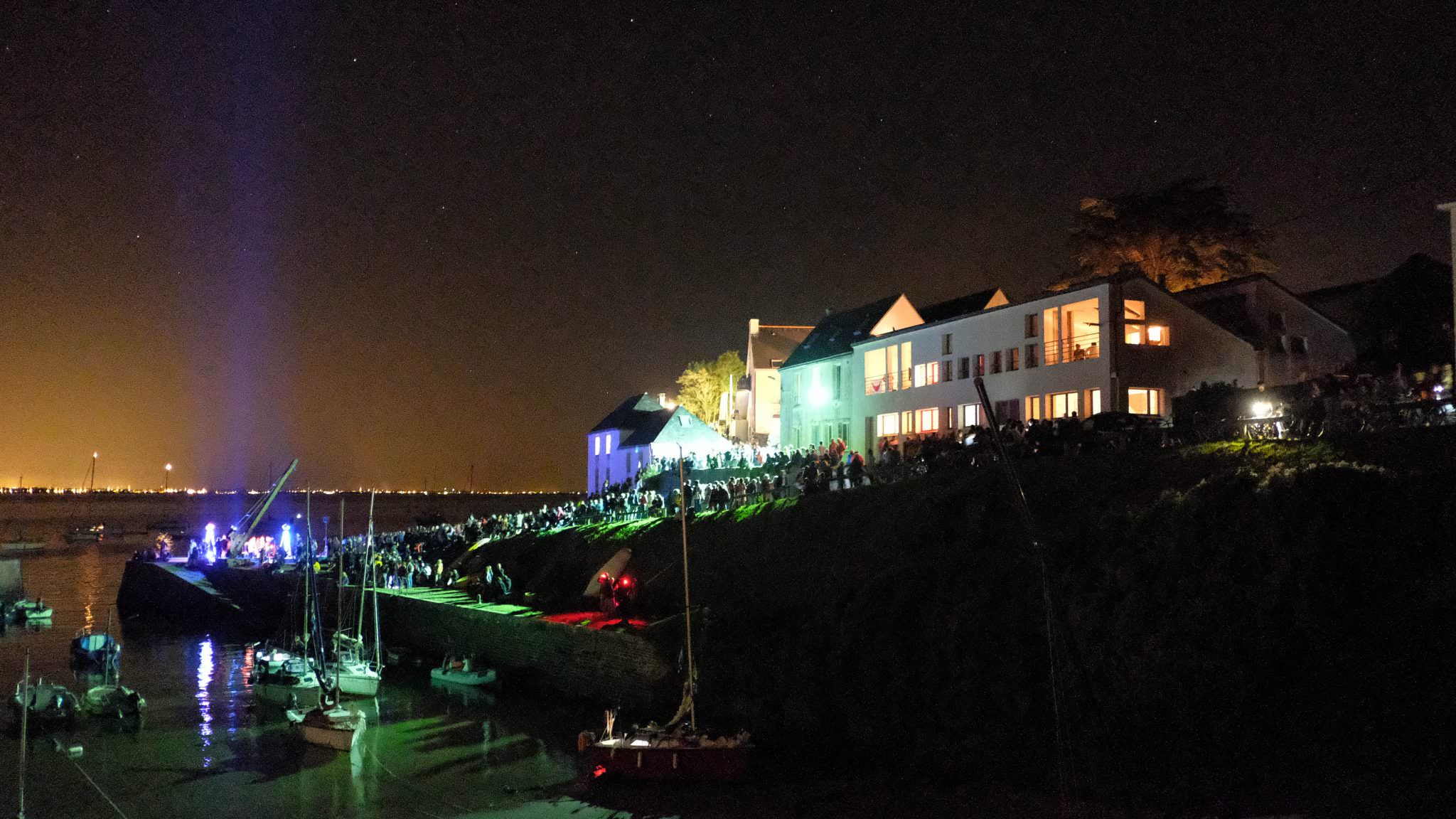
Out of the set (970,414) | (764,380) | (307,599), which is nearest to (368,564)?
(307,599)

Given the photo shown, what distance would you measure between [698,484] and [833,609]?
18.6 meters

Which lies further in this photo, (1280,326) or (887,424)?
(887,424)

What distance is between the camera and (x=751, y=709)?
28.5m

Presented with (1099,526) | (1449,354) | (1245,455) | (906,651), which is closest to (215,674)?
(906,651)

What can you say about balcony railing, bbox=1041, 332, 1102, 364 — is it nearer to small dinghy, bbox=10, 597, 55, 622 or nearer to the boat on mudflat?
the boat on mudflat

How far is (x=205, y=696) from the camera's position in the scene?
40.8 m

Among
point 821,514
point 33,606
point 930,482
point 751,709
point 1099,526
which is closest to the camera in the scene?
point 1099,526

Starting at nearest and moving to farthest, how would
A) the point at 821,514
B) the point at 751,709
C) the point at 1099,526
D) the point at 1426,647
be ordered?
1. the point at 1426,647
2. the point at 1099,526
3. the point at 751,709
4. the point at 821,514

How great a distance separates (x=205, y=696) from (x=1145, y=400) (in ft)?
123

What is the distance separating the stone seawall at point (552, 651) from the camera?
32094 mm

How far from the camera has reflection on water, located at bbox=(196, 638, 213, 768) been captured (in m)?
31.9

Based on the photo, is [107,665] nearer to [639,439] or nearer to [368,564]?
[368,564]

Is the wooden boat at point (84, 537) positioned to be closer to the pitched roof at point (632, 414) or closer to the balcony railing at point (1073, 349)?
the pitched roof at point (632, 414)

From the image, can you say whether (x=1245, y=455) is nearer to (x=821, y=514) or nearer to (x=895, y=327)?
(x=821, y=514)
